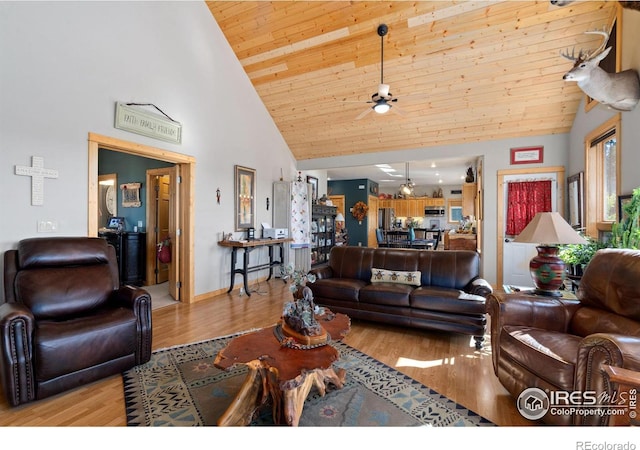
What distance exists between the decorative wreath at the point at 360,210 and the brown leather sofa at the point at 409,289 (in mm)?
6055

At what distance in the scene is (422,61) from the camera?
4.42 metres

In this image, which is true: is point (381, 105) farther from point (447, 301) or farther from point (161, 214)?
point (161, 214)

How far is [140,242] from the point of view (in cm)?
553

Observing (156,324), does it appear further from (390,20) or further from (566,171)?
(566,171)

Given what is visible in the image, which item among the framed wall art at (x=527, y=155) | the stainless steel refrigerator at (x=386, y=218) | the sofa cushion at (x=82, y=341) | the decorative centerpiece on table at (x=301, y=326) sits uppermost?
the framed wall art at (x=527, y=155)

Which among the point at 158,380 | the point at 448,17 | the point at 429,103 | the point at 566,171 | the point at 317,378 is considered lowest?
the point at 158,380

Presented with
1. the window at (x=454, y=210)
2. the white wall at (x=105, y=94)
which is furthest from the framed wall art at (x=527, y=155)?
the window at (x=454, y=210)

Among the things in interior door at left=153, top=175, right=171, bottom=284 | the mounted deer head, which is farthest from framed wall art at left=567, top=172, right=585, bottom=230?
interior door at left=153, top=175, right=171, bottom=284

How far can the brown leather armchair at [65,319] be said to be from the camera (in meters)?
1.97

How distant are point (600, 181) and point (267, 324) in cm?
474

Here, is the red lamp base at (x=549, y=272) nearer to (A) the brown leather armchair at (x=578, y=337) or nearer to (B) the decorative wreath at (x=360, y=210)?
(A) the brown leather armchair at (x=578, y=337)

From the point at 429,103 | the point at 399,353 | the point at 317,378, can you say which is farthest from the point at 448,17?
the point at 317,378

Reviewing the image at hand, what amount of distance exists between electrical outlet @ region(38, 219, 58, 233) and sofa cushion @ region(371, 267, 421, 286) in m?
3.44

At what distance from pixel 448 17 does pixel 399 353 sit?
4.06 metres
